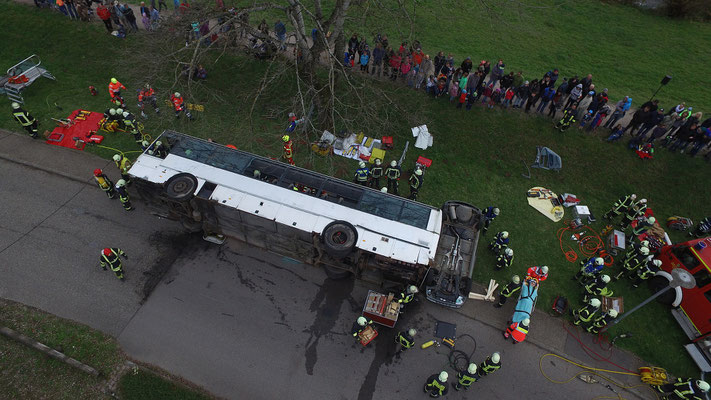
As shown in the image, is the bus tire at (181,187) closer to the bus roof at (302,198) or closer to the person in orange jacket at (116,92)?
the bus roof at (302,198)

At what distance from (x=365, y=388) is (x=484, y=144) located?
11.6m

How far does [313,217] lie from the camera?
34.2 ft

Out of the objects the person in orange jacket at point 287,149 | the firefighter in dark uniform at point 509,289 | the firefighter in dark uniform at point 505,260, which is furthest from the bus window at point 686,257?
the person in orange jacket at point 287,149

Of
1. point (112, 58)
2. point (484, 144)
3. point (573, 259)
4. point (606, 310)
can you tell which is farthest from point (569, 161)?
point (112, 58)

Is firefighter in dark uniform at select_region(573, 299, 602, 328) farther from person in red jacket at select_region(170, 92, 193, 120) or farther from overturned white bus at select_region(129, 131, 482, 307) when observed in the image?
person in red jacket at select_region(170, 92, 193, 120)

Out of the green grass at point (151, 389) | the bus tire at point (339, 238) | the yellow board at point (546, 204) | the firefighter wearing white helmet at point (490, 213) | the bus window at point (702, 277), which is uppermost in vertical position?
the bus tire at point (339, 238)

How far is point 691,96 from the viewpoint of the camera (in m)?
18.9

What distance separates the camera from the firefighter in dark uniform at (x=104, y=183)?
1188 cm

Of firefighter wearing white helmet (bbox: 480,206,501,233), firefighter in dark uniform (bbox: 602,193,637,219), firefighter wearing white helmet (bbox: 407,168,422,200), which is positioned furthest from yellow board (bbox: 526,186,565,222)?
firefighter wearing white helmet (bbox: 407,168,422,200)

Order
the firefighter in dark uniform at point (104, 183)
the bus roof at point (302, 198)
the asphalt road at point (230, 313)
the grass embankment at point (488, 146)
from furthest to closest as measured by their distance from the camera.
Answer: the grass embankment at point (488, 146) < the firefighter in dark uniform at point (104, 183) < the bus roof at point (302, 198) < the asphalt road at point (230, 313)

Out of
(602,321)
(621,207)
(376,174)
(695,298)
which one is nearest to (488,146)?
(621,207)

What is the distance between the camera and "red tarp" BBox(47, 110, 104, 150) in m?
14.3

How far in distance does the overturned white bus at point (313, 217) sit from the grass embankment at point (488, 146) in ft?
7.20

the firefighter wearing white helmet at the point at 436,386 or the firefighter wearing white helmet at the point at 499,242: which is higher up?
the firefighter wearing white helmet at the point at 499,242
